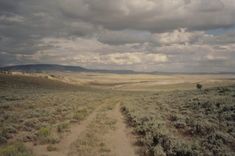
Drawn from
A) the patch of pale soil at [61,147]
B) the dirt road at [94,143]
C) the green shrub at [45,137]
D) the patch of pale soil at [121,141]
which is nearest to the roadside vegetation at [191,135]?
the patch of pale soil at [121,141]

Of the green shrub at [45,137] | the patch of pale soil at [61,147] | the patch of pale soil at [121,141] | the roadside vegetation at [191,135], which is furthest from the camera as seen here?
the green shrub at [45,137]

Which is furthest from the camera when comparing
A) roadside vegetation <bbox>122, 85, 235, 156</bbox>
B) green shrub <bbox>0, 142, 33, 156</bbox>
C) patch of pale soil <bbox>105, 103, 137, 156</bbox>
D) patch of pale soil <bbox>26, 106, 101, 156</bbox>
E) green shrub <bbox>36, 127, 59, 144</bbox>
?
green shrub <bbox>36, 127, 59, 144</bbox>

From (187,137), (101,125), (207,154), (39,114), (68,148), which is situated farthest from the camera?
(39,114)

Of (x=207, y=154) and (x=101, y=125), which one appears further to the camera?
(x=101, y=125)

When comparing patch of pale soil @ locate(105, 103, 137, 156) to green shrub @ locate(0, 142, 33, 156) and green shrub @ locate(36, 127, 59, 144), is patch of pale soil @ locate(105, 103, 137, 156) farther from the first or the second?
green shrub @ locate(0, 142, 33, 156)

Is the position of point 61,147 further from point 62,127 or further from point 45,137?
point 62,127

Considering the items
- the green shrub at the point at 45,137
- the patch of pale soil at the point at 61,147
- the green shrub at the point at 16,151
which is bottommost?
the patch of pale soil at the point at 61,147

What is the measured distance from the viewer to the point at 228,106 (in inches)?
829

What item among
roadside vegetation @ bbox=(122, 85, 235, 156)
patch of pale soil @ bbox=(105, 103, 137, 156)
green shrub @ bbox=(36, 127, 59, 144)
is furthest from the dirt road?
roadside vegetation @ bbox=(122, 85, 235, 156)

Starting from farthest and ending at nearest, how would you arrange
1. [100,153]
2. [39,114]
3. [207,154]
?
[39,114] → [100,153] → [207,154]

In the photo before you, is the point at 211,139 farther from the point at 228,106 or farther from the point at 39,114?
the point at 39,114

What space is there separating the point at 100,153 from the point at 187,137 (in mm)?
5258

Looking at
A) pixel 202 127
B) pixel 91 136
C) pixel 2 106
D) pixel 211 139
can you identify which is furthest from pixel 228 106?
pixel 2 106

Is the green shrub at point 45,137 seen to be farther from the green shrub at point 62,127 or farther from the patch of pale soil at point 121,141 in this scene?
the patch of pale soil at point 121,141
